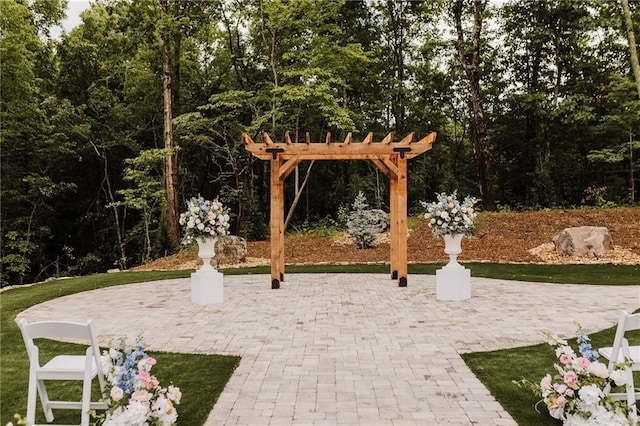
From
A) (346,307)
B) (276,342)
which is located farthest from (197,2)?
(276,342)

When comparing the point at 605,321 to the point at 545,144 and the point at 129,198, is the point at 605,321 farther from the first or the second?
the point at 545,144

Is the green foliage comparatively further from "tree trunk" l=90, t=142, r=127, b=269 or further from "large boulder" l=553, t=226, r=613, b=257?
"tree trunk" l=90, t=142, r=127, b=269

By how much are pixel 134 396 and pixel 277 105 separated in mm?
14662

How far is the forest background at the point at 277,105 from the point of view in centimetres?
1683

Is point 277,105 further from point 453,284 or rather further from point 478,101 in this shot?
point 453,284

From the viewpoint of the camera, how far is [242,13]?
1770 cm

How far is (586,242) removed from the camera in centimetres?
1232

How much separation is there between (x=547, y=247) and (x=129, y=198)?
13.6m

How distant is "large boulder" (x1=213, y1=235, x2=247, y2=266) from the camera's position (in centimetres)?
1318

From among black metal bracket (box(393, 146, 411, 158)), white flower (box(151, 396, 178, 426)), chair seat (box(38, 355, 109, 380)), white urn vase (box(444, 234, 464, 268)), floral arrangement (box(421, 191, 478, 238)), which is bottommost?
white flower (box(151, 396, 178, 426))

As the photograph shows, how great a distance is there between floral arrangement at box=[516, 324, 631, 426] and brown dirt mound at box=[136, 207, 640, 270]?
387 inches

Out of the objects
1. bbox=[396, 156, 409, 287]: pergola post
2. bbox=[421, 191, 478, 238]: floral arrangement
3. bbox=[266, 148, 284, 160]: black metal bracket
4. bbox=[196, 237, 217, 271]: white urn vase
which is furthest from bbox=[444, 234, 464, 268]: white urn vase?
bbox=[196, 237, 217, 271]: white urn vase

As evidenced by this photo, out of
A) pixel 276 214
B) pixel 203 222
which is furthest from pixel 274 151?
pixel 203 222

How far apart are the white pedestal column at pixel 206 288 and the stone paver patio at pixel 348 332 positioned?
0.19m
